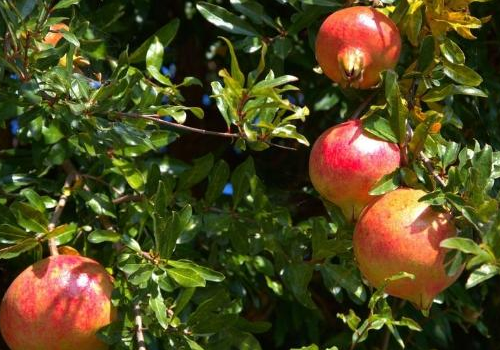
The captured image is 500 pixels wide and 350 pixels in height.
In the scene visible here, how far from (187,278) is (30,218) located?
0.86ft

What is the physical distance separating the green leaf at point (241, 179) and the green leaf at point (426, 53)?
40cm

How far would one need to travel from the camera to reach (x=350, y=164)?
128 centimetres

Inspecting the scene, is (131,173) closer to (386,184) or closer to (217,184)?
(217,184)

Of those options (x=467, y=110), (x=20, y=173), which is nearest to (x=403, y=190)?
(x=467, y=110)

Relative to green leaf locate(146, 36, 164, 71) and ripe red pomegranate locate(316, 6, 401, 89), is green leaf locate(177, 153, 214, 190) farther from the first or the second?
ripe red pomegranate locate(316, 6, 401, 89)

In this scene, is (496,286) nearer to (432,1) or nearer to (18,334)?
(432,1)

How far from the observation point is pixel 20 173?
185 cm

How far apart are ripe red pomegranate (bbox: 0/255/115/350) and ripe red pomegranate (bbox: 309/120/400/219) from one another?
1.09 feet

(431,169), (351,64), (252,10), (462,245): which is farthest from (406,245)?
(252,10)

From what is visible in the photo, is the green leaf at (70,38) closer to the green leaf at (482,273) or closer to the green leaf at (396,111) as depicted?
the green leaf at (396,111)

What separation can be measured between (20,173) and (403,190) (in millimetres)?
826

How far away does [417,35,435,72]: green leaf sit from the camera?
1.42 meters

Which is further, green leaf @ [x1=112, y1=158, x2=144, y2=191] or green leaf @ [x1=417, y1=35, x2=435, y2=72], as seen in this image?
green leaf @ [x1=112, y1=158, x2=144, y2=191]

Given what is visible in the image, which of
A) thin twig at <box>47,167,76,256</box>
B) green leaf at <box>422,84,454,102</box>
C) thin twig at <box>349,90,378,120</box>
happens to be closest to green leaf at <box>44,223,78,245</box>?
thin twig at <box>47,167,76,256</box>
